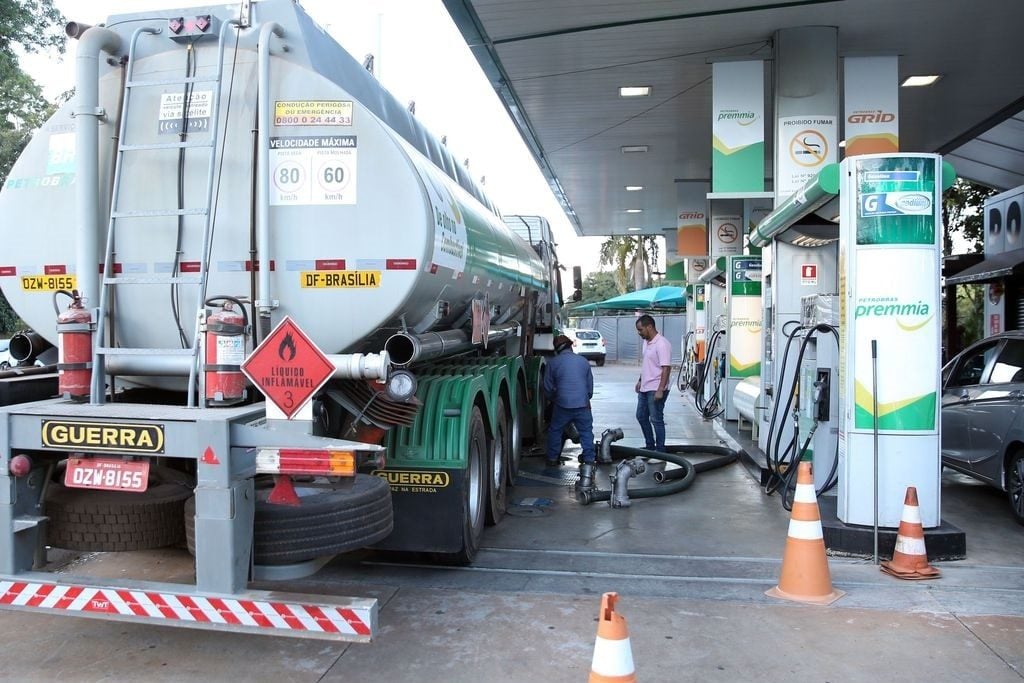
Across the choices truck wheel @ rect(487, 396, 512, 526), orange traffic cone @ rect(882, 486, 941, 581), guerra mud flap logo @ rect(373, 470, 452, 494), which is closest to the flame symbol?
guerra mud flap logo @ rect(373, 470, 452, 494)

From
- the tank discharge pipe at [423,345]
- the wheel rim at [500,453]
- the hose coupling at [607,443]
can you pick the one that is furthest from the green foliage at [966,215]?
the tank discharge pipe at [423,345]

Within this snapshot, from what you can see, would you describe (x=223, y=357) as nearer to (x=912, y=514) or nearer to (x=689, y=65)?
(x=912, y=514)

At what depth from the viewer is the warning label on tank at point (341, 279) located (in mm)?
4578

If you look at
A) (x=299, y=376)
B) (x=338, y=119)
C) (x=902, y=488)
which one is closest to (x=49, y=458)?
(x=299, y=376)

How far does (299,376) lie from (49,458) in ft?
4.64

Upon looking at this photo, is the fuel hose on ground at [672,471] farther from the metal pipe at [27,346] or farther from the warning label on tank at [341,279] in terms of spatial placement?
the metal pipe at [27,346]

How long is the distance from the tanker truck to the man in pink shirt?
18.0 ft

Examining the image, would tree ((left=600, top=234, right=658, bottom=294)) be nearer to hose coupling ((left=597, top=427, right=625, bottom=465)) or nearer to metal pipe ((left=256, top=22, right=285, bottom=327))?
hose coupling ((left=597, top=427, right=625, bottom=465))

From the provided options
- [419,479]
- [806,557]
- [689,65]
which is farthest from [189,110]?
[689,65]

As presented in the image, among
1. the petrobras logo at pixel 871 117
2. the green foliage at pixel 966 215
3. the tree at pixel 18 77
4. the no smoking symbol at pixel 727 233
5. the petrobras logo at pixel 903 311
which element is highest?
the tree at pixel 18 77

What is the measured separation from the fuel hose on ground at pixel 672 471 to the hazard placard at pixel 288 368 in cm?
464

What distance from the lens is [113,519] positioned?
422 cm

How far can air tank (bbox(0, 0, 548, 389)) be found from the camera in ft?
15.0

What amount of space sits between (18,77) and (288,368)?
84.3ft
